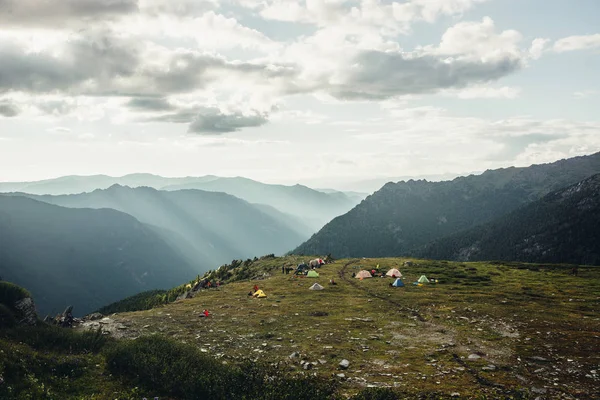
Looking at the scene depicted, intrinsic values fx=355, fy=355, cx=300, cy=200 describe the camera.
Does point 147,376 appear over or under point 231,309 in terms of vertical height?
over

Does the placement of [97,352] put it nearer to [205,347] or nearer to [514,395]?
[205,347]

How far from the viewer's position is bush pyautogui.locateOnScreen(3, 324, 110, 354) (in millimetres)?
20172

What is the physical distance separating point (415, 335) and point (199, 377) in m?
16.4

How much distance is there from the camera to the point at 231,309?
125 feet

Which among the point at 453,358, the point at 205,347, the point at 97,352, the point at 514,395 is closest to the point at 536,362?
the point at 453,358

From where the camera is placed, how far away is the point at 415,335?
85.9ft

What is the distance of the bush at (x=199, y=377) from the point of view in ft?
51.5

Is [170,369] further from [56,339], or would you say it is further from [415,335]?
[415,335]

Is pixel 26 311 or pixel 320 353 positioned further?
pixel 26 311

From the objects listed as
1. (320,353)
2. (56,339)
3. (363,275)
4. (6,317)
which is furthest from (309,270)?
(6,317)

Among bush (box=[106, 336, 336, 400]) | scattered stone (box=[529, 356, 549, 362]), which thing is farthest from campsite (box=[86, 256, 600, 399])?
bush (box=[106, 336, 336, 400])

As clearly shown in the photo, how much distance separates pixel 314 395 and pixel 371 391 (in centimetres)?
254

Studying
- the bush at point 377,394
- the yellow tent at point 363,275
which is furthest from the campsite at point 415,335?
the yellow tent at point 363,275

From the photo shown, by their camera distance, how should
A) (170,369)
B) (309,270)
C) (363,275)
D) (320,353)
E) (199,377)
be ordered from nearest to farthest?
1. (199,377)
2. (170,369)
3. (320,353)
4. (363,275)
5. (309,270)
